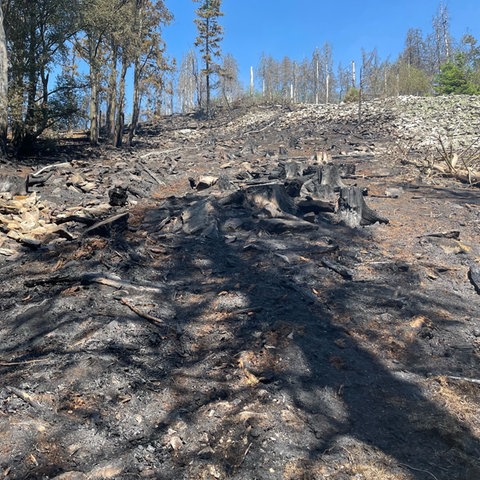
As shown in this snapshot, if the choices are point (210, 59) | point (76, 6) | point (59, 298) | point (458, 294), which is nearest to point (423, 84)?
point (210, 59)

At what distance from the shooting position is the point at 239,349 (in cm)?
353

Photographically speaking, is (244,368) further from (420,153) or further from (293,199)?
(420,153)

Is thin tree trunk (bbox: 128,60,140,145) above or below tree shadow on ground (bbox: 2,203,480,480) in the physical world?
above

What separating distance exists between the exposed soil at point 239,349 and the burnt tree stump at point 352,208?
0.29 metres

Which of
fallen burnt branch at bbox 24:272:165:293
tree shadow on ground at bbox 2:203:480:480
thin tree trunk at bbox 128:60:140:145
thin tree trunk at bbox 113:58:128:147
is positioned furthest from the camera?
thin tree trunk at bbox 128:60:140:145

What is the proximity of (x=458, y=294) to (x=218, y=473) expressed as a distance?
3856 mm

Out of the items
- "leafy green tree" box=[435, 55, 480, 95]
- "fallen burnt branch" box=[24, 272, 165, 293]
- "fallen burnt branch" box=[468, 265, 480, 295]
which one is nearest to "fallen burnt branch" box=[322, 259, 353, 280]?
"fallen burnt branch" box=[468, 265, 480, 295]

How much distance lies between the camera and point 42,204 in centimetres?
764

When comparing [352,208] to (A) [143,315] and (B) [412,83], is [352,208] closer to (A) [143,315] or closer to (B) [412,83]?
(A) [143,315]

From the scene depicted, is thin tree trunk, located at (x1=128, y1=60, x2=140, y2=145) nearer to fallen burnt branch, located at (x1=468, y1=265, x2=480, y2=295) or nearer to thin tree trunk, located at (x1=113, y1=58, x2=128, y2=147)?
thin tree trunk, located at (x1=113, y1=58, x2=128, y2=147)

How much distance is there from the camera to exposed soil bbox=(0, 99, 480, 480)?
2.42m

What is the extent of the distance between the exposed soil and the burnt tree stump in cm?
29

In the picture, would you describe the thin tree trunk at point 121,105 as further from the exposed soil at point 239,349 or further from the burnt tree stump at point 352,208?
the burnt tree stump at point 352,208

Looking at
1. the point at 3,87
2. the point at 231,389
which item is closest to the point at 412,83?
the point at 3,87
